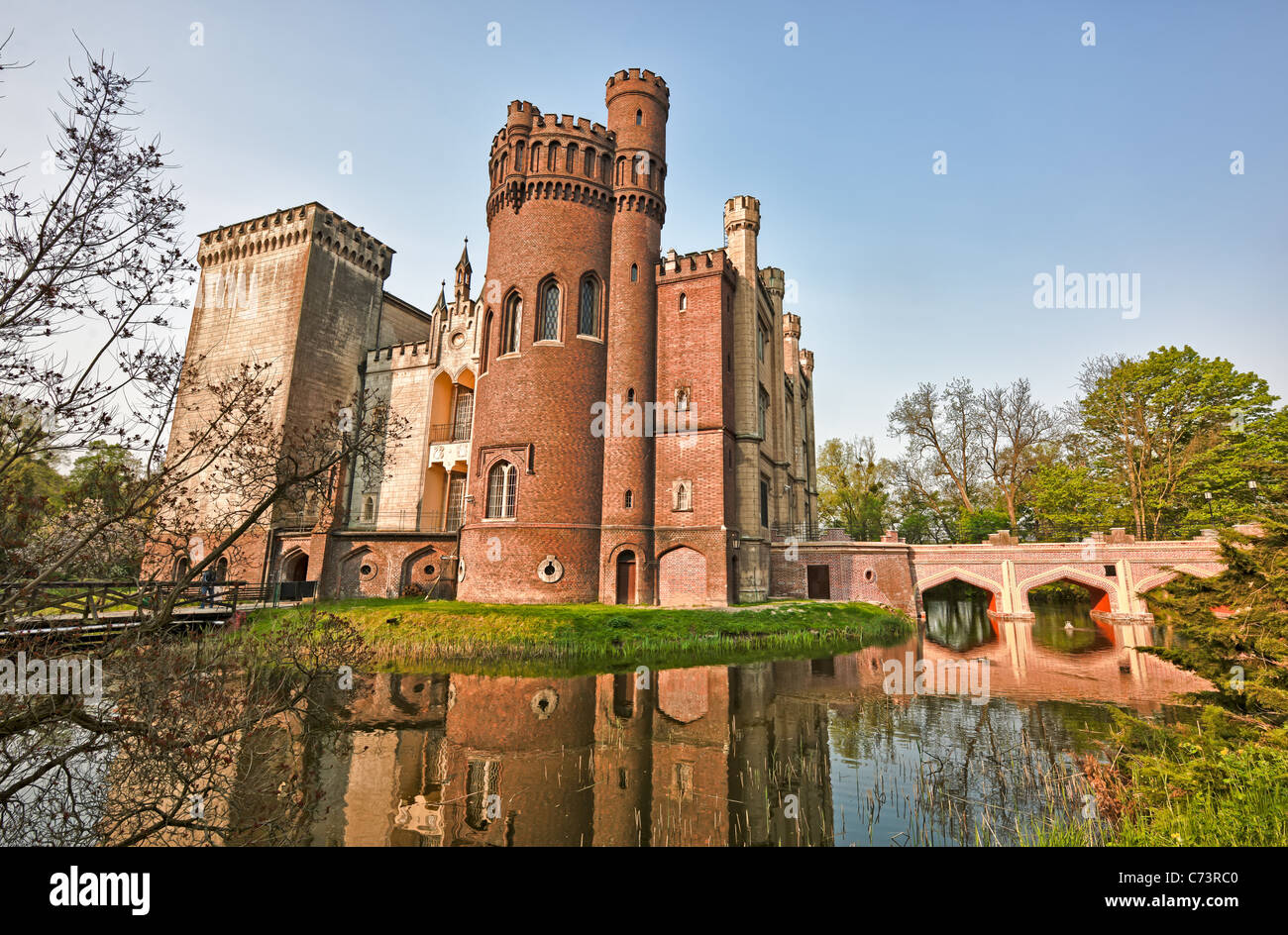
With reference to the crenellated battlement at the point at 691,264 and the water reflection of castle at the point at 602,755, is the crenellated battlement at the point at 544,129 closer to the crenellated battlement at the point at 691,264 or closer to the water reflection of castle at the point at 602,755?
the crenellated battlement at the point at 691,264

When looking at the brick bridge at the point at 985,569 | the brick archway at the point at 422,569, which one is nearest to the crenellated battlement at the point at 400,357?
the brick archway at the point at 422,569

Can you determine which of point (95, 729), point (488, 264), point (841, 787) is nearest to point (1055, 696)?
point (841, 787)

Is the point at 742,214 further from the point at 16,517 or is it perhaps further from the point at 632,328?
the point at 16,517

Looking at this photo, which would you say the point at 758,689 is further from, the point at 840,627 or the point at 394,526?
the point at 394,526

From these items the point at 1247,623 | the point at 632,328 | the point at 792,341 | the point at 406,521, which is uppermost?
the point at 792,341

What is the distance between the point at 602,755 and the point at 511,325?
1868cm

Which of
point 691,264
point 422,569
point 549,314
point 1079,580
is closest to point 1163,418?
point 1079,580

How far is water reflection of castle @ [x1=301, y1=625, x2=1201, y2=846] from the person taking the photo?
19.6 ft

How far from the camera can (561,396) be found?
73.7ft

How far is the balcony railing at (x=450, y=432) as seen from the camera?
2856 cm

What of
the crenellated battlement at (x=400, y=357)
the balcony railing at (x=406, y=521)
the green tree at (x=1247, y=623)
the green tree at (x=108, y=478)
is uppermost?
the crenellated battlement at (x=400, y=357)

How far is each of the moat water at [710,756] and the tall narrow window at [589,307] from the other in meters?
14.3

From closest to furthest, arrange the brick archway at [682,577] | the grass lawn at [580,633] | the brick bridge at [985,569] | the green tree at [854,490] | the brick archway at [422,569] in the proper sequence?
the grass lawn at [580,633], the brick archway at [682,577], the brick archway at [422,569], the brick bridge at [985,569], the green tree at [854,490]

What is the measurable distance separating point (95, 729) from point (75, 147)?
3719mm
